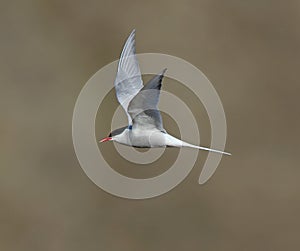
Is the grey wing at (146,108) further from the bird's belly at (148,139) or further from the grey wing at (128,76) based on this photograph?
the grey wing at (128,76)

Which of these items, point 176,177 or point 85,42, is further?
point 85,42

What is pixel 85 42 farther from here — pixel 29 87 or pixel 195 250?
pixel 195 250

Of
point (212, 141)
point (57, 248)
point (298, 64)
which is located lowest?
point (57, 248)

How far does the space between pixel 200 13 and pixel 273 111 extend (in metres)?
0.98

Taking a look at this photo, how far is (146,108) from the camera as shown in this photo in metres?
2.77

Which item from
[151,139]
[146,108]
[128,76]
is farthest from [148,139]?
[128,76]

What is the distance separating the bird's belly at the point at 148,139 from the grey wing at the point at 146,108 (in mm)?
25

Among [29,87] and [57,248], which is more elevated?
[29,87]

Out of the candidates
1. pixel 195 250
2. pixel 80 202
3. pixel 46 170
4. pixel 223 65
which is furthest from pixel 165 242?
pixel 223 65

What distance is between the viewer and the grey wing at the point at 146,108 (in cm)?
263

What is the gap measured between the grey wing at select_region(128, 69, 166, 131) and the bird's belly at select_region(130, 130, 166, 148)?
0.02m

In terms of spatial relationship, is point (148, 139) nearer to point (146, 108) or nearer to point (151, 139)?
point (151, 139)

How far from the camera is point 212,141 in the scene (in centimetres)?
546

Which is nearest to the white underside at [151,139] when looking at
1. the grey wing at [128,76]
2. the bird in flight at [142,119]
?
the bird in flight at [142,119]
